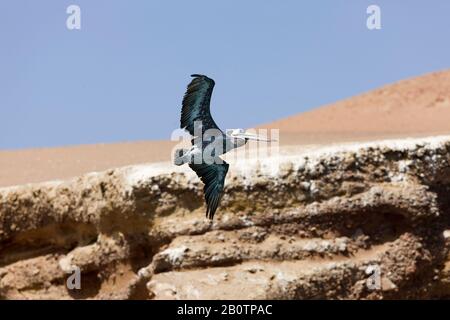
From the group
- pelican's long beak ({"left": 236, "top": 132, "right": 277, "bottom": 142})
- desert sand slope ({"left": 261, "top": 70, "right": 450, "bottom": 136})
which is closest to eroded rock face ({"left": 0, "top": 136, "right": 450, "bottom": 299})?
pelican's long beak ({"left": 236, "top": 132, "right": 277, "bottom": 142})

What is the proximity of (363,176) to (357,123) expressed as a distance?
38705mm

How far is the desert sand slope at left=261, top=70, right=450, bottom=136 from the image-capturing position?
4889cm

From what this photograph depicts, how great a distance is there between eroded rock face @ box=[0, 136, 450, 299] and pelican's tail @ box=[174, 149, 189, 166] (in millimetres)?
6368

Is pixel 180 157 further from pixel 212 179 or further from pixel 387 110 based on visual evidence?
pixel 387 110

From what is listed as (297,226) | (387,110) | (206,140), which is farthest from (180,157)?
(387,110)

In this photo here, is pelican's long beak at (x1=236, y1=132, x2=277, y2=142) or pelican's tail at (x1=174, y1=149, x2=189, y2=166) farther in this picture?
pelican's tail at (x1=174, y1=149, x2=189, y2=166)

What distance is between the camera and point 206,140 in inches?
207

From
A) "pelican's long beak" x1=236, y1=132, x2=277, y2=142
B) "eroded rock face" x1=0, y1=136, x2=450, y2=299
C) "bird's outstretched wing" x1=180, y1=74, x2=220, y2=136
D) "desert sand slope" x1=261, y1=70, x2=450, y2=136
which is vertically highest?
"desert sand slope" x1=261, y1=70, x2=450, y2=136

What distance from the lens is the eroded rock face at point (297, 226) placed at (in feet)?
39.0

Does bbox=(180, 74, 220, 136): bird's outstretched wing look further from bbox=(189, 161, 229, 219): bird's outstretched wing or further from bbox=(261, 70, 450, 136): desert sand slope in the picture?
bbox=(261, 70, 450, 136): desert sand slope

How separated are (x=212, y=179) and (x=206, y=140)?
15.0 inches

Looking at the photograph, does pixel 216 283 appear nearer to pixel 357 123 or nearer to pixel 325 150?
pixel 325 150

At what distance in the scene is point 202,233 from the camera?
39.8ft
